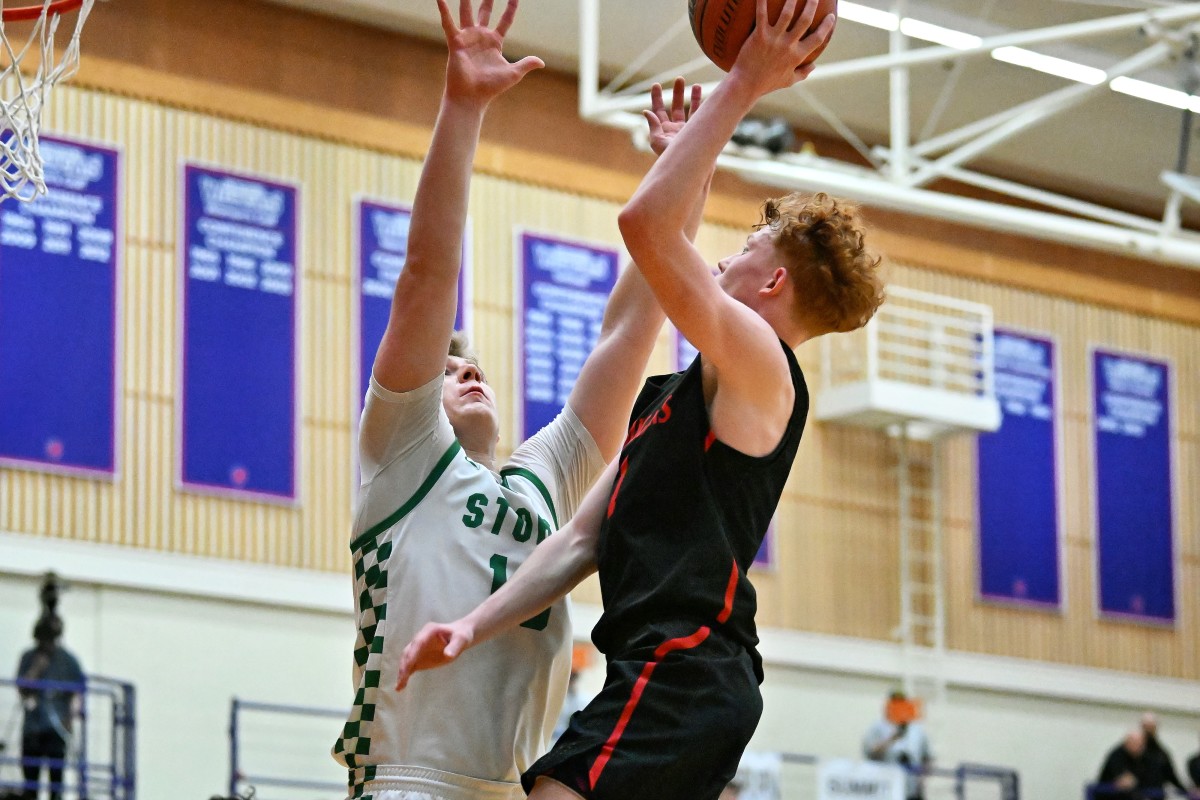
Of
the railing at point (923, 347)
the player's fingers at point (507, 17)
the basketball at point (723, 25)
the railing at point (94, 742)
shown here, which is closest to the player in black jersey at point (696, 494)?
the basketball at point (723, 25)

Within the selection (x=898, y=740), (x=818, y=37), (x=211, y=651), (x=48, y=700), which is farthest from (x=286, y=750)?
(x=818, y=37)

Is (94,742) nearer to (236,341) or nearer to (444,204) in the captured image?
(236,341)

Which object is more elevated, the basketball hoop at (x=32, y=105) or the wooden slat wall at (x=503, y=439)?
the wooden slat wall at (x=503, y=439)

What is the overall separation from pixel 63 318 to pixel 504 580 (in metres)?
12.9

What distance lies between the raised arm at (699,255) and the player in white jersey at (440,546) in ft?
2.12

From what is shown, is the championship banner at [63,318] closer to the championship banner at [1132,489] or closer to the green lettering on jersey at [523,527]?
the green lettering on jersey at [523,527]

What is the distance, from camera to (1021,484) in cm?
2227

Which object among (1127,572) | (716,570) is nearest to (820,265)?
(716,570)

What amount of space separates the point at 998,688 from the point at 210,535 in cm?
1027

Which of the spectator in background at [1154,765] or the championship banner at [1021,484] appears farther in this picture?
the championship banner at [1021,484]

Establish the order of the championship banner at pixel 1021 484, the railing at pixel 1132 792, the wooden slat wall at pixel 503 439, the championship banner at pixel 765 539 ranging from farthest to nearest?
the championship banner at pixel 1021 484 → the championship banner at pixel 765 539 → the railing at pixel 1132 792 → the wooden slat wall at pixel 503 439

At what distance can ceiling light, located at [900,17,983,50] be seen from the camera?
19297mm

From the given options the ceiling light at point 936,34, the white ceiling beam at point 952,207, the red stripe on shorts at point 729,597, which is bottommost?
the red stripe on shorts at point 729,597

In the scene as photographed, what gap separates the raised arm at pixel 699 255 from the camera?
12.0ft
